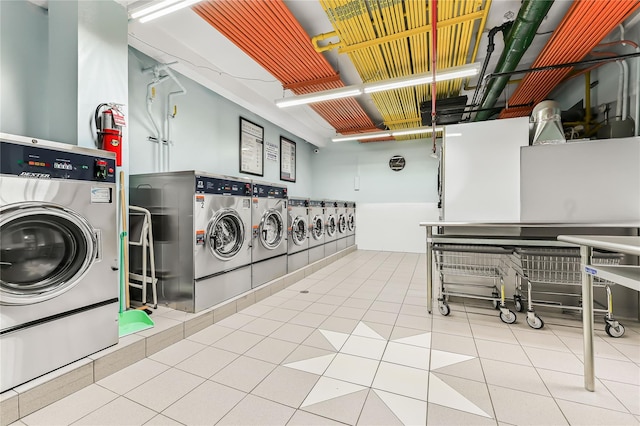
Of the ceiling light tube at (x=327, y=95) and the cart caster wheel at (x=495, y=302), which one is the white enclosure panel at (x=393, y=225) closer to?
the cart caster wheel at (x=495, y=302)

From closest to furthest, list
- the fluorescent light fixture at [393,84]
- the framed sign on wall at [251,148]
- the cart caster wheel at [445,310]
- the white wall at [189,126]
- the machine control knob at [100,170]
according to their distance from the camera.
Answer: the machine control knob at [100,170] < the cart caster wheel at [445,310] < the fluorescent light fixture at [393,84] < the white wall at [189,126] < the framed sign on wall at [251,148]

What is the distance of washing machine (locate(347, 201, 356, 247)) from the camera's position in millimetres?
7746

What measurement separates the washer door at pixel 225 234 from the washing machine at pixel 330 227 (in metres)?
2.92

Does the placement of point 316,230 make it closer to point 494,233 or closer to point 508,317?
point 494,233

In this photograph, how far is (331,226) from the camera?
644 cm

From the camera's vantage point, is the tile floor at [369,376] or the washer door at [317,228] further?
the washer door at [317,228]

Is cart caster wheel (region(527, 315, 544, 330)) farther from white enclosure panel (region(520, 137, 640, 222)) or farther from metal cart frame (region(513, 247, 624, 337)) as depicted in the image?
white enclosure panel (region(520, 137, 640, 222))

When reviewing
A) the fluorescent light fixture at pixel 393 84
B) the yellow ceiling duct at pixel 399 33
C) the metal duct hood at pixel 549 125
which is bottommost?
the metal duct hood at pixel 549 125

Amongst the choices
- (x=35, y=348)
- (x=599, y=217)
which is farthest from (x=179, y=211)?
(x=599, y=217)

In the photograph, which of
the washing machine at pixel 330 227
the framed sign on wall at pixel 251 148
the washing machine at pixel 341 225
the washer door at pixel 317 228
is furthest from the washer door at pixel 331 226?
the framed sign on wall at pixel 251 148

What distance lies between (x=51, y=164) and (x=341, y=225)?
19.3 feet

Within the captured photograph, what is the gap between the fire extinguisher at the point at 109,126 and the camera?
8.20ft

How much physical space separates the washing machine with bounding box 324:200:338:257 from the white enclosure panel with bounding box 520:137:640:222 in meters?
3.66

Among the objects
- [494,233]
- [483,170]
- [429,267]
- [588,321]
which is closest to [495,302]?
[494,233]
